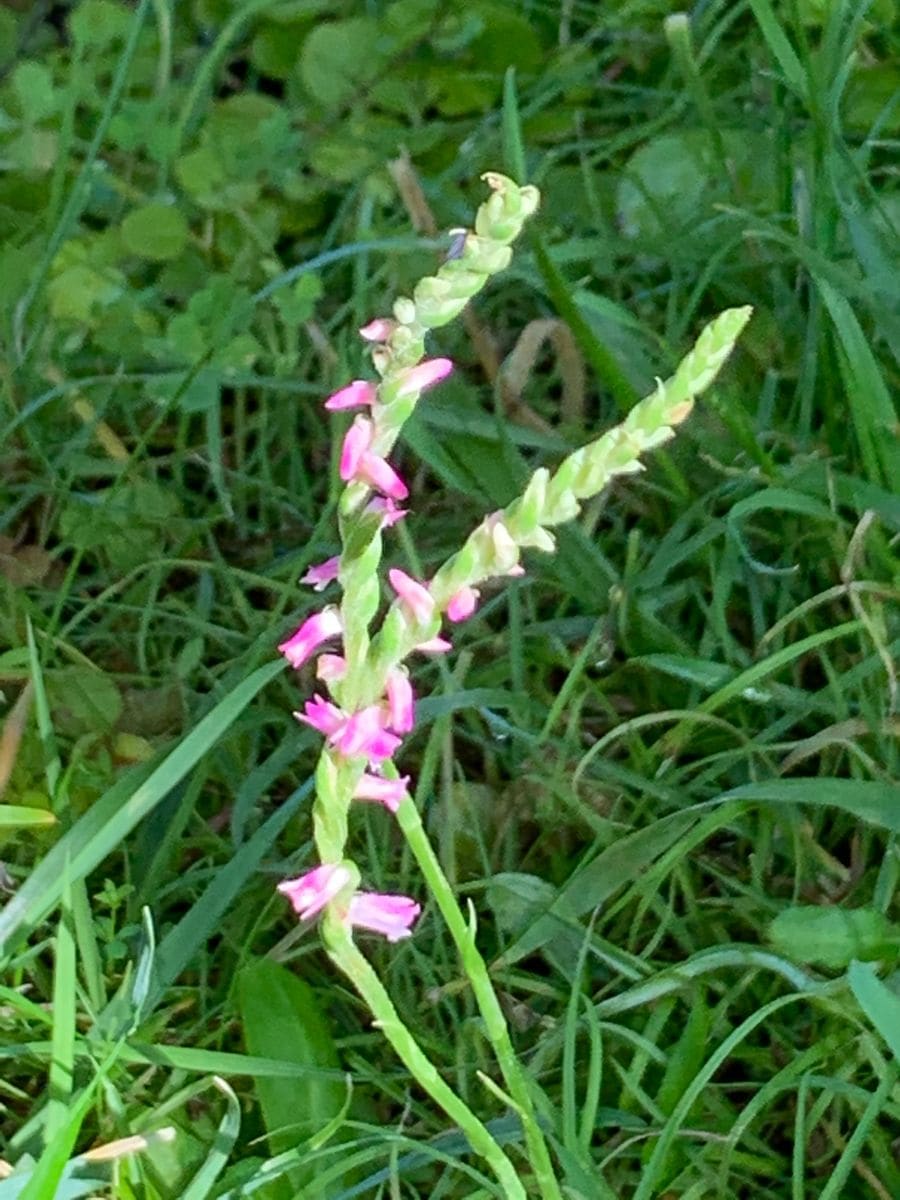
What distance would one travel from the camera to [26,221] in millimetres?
1104

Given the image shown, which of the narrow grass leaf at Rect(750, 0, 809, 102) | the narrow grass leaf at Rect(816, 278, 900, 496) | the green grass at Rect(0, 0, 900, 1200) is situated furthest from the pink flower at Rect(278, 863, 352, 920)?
the narrow grass leaf at Rect(750, 0, 809, 102)

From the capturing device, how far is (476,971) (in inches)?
17.7

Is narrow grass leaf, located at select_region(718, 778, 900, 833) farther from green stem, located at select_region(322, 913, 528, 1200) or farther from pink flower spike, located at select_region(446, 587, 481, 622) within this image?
pink flower spike, located at select_region(446, 587, 481, 622)

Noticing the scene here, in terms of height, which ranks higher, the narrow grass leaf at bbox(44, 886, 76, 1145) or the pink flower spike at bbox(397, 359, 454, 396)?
the pink flower spike at bbox(397, 359, 454, 396)

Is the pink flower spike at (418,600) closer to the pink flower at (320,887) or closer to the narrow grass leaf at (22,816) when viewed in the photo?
the pink flower at (320,887)

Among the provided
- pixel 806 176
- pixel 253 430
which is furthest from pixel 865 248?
pixel 253 430

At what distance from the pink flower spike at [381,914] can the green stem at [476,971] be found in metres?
0.02

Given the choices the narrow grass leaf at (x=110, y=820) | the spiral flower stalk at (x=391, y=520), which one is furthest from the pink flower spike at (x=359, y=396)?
the narrow grass leaf at (x=110, y=820)

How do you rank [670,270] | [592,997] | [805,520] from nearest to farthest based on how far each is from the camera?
[592,997] < [805,520] < [670,270]

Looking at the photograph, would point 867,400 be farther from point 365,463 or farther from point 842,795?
point 365,463

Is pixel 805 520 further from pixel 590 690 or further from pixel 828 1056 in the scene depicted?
pixel 828 1056

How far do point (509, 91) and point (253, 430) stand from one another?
12.0 inches

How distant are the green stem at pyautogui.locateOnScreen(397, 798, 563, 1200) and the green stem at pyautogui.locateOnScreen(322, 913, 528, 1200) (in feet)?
0.07

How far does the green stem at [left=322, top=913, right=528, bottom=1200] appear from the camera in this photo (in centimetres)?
40
